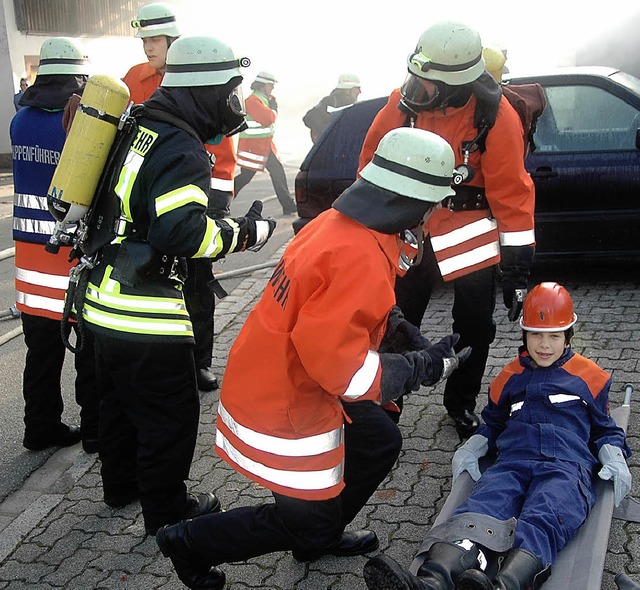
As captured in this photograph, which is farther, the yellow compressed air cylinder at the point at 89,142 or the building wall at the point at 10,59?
the building wall at the point at 10,59

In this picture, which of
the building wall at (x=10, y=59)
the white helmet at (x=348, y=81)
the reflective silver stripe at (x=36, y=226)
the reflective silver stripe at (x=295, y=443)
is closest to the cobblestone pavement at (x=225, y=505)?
the reflective silver stripe at (x=295, y=443)

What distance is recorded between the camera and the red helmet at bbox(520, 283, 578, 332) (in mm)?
3629

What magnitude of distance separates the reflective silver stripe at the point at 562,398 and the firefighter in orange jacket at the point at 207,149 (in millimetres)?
2013

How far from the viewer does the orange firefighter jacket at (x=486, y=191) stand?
3.84 metres

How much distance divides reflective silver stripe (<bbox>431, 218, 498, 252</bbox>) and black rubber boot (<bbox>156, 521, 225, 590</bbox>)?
5.84 feet

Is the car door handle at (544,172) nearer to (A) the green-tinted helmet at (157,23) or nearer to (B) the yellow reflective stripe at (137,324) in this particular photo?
(A) the green-tinted helmet at (157,23)

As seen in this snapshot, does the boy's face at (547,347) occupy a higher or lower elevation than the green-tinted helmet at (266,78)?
higher

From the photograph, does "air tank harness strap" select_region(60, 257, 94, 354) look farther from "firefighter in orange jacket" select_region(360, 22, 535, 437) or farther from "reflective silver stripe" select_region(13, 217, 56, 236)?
"firefighter in orange jacket" select_region(360, 22, 535, 437)

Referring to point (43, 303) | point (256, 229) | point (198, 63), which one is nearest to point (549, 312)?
point (256, 229)

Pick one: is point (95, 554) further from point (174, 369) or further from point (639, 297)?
point (639, 297)

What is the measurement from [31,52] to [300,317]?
15450 millimetres

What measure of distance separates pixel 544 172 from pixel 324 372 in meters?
4.25

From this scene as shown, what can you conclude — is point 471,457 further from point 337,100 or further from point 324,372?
point 337,100

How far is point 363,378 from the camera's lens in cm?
266
